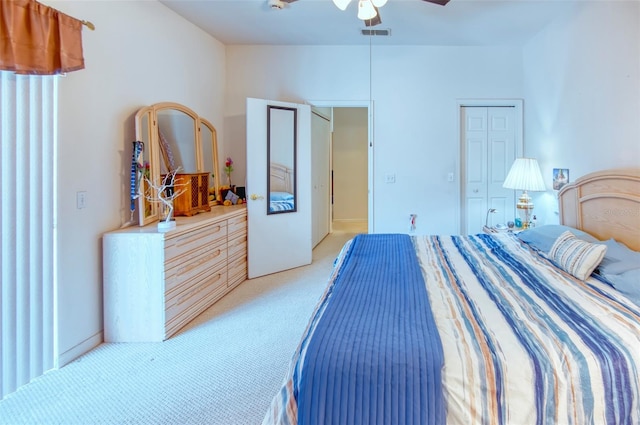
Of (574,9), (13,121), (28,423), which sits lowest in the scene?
(28,423)

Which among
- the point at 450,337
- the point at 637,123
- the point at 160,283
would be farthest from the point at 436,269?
the point at 160,283

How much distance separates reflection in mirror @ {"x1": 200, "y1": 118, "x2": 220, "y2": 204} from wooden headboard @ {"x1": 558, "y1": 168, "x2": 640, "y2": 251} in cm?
347

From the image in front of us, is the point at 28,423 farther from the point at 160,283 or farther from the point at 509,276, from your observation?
the point at 509,276

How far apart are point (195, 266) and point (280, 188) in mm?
1510

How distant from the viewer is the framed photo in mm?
3111

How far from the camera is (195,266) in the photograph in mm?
2807

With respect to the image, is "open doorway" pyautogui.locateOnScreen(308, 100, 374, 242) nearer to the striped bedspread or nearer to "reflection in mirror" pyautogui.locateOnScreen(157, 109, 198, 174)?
"reflection in mirror" pyautogui.locateOnScreen(157, 109, 198, 174)

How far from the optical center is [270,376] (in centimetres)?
203

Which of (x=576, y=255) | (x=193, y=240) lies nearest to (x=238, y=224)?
(x=193, y=240)

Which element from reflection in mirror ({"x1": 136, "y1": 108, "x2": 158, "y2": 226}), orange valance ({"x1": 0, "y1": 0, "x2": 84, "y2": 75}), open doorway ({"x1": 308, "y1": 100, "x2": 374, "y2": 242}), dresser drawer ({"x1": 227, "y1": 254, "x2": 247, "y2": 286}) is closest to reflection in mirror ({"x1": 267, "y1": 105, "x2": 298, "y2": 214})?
dresser drawer ({"x1": 227, "y1": 254, "x2": 247, "y2": 286})

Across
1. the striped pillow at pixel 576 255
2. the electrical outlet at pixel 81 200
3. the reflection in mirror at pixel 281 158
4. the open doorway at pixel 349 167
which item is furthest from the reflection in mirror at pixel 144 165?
the open doorway at pixel 349 167

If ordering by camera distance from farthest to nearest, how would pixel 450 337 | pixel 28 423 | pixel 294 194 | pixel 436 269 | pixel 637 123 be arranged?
pixel 294 194, pixel 637 123, pixel 436 269, pixel 28 423, pixel 450 337

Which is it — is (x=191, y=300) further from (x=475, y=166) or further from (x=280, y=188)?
(x=475, y=166)

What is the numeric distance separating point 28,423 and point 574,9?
4834 mm
